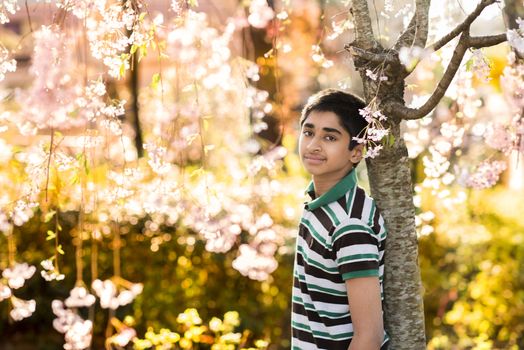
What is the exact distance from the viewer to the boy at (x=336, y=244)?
6.59 feet

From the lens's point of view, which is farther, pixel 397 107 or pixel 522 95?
pixel 522 95

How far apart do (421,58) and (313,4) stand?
756 centimetres

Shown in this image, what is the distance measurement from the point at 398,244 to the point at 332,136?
403 mm

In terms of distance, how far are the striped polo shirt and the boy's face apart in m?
0.05

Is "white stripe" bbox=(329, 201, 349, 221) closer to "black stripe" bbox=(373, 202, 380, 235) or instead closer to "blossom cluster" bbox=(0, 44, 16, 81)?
"black stripe" bbox=(373, 202, 380, 235)

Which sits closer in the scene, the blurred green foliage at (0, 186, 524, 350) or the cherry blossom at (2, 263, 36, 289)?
the cherry blossom at (2, 263, 36, 289)

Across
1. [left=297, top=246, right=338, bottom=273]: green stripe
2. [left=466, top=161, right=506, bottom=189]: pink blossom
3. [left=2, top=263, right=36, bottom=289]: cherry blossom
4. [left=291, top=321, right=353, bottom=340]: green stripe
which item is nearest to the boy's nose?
[left=297, top=246, right=338, bottom=273]: green stripe

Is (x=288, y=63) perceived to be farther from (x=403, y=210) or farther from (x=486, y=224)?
(x=403, y=210)

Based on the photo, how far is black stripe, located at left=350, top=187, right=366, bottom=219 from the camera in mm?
2109

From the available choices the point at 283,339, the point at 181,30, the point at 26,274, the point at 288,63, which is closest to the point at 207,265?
the point at 283,339

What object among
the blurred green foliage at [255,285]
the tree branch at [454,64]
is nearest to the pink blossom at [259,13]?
the tree branch at [454,64]

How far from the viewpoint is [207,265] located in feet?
15.0

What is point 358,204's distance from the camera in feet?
7.07

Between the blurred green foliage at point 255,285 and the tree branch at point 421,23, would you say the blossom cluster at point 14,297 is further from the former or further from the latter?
the tree branch at point 421,23
